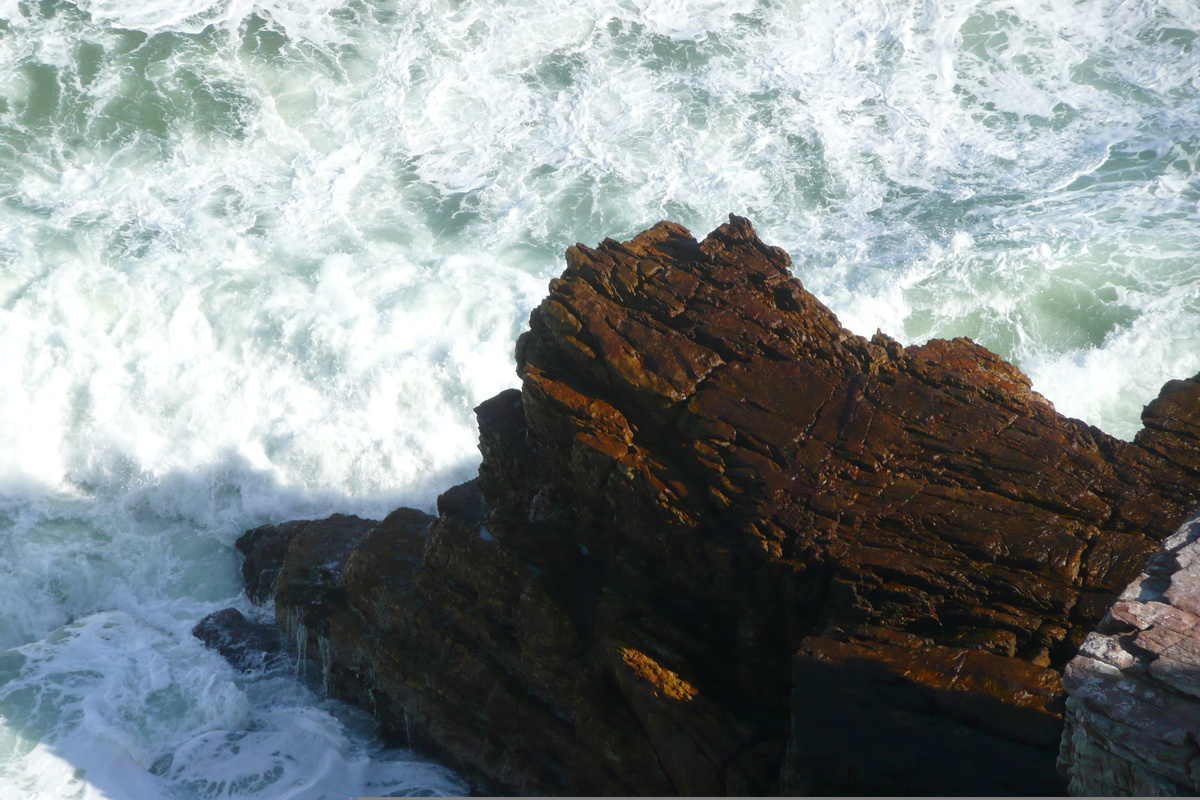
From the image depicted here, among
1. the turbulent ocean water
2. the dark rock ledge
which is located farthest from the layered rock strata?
the turbulent ocean water

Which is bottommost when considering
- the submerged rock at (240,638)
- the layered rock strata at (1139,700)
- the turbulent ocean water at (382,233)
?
the submerged rock at (240,638)

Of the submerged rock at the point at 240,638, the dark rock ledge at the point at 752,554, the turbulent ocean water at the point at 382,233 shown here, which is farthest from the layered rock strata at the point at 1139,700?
the submerged rock at the point at 240,638

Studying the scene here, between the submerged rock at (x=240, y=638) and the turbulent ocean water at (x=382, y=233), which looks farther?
the turbulent ocean water at (x=382, y=233)

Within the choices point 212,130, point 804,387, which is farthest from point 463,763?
point 212,130

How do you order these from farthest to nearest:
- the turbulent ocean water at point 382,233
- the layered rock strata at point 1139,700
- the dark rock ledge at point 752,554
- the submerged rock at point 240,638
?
1. the turbulent ocean water at point 382,233
2. the submerged rock at point 240,638
3. the dark rock ledge at point 752,554
4. the layered rock strata at point 1139,700

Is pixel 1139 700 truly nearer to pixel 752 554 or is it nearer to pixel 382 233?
pixel 752 554

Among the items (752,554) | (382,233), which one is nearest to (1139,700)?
(752,554)

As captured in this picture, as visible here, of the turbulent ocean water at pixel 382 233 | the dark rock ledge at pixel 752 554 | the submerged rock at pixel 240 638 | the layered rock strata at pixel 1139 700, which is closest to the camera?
the layered rock strata at pixel 1139 700

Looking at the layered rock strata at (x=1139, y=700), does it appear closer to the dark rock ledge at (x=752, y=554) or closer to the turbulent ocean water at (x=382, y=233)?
the dark rock ledge at (x=752, y=554)
